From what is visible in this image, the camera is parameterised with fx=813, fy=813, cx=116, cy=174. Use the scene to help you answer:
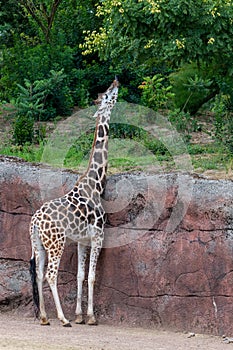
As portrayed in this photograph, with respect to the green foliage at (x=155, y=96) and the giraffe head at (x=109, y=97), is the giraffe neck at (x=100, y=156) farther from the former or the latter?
the green foliage at (x=155, y=96)

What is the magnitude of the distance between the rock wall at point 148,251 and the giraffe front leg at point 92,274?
221mm

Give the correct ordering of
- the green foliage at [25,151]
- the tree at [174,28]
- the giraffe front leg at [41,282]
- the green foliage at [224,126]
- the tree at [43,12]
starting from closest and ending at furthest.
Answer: the giraffe front leg at [41,282], the tree at [174,28], the green foliage at [25,151], the green foliage at [224,126], the tree at [43,12]

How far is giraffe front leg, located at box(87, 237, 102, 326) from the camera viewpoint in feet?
29.9

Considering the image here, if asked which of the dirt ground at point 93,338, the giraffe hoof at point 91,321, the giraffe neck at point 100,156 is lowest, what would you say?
the dirt ground at point 93,338

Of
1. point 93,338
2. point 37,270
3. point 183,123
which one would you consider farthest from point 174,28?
point 93,338

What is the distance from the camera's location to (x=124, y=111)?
51.1 feet

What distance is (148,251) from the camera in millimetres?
9195

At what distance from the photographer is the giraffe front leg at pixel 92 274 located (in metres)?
9.11

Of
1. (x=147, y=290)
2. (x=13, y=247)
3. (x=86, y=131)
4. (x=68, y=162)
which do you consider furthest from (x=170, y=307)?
(x=86, y=131)

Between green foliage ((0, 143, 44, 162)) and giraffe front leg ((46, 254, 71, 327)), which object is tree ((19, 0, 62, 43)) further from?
giraffe front leg ((46, 254, 71, 327))

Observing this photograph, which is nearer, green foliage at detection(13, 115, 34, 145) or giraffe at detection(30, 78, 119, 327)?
giraffe at detection(30, 78, 119, 327)

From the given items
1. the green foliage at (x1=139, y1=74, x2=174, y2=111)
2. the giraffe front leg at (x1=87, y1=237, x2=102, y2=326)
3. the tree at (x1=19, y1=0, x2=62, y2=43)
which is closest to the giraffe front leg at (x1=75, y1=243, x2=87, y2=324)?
the giraffe front leg at (x1=87, y1=237, x2=102, y2=326)

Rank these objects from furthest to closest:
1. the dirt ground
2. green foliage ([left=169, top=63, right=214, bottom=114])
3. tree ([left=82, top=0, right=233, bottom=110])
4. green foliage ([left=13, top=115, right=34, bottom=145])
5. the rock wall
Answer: green foliage ([left=169, top=63, right=214, bottom=114]) < green foliage ([left=13, top=115, right=34, bottom=145]) < tree ([left=82, top=0, right=233, bottom=110]) < the rock wall < the dirt ground

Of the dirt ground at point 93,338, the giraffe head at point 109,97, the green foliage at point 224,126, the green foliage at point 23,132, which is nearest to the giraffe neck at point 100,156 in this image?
the giraffe head at point 109,97
